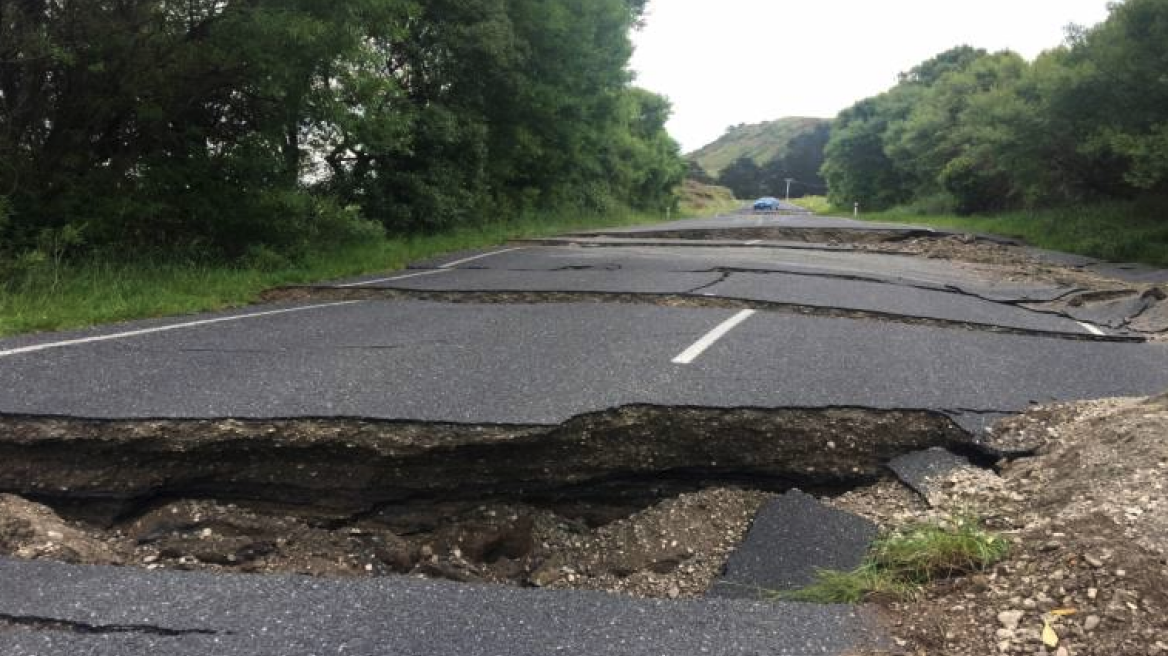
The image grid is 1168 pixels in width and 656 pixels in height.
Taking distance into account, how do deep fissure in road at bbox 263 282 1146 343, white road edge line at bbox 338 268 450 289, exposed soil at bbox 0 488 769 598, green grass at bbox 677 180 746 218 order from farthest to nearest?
green grass at bbox 677 180 746 218 → white road edge line at bbox 338 268 450 289 → deep fissure in road at bbox 263 282 1146 343 → exposed soil at bbox 0 488 769 598

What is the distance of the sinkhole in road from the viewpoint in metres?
3.44

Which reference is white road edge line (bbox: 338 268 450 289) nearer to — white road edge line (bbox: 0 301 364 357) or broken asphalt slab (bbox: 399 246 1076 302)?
broken asphalt slab (bbox: 399 246 1076 302)

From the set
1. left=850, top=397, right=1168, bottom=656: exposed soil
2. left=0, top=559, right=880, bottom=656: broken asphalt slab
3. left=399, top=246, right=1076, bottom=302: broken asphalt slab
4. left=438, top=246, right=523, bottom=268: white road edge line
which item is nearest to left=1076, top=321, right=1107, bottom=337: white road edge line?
left=399, top=246, right=1076, bottom=302: broken asphalt slab

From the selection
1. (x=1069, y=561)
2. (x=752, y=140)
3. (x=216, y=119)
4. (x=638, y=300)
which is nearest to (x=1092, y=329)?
(x=638, y=300)

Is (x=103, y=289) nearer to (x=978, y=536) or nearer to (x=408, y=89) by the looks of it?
(x=978, y=536)

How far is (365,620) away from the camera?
2.51m

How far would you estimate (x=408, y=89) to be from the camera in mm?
17375

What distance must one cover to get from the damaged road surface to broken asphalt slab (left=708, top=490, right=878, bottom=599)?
23mm

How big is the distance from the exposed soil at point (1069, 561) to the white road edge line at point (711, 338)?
2.07m

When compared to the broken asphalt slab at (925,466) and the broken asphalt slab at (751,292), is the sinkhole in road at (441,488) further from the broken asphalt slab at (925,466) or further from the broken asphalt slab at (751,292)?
the broken asphalt slab at (751,292)

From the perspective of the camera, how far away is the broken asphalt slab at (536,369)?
4375mm

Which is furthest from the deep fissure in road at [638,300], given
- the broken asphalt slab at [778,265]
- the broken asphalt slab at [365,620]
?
the broken asphalt slab at [365,620]

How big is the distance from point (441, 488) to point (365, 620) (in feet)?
4.49

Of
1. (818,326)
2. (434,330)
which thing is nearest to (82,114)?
(434,330)
